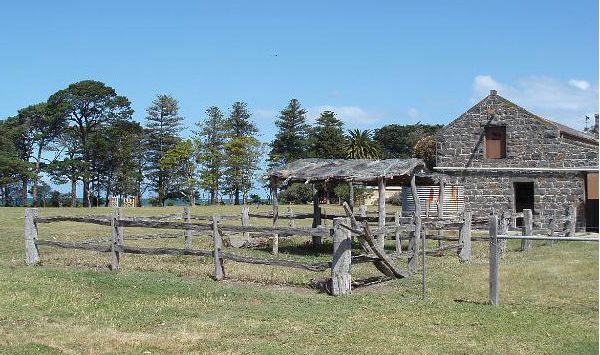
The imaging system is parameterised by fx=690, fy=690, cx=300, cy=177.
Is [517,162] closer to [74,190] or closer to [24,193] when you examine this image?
[74,190]

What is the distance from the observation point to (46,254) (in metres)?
19.0

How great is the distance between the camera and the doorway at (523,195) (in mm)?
32062

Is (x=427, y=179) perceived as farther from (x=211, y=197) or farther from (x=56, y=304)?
(x=211, y=197)

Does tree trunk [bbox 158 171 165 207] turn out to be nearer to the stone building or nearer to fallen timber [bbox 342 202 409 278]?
the stone building

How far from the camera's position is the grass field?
28.6 feet

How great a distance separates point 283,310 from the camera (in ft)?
36.0

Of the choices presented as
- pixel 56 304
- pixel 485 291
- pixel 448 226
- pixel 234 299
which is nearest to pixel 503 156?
pixel 448 226


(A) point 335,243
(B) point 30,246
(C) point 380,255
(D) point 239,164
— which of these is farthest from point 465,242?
(D) point 239,164

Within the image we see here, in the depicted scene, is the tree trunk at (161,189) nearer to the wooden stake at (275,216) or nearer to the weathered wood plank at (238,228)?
the wooden stake at (275,216)

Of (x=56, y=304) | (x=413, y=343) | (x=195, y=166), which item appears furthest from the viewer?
(x=195, y=166)

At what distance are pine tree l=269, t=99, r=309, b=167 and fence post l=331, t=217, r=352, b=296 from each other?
7020cm

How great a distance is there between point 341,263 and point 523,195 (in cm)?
2200

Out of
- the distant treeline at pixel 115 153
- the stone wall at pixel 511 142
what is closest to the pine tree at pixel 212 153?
the distant treeline at pixel 115 153

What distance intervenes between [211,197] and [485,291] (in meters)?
62.9
